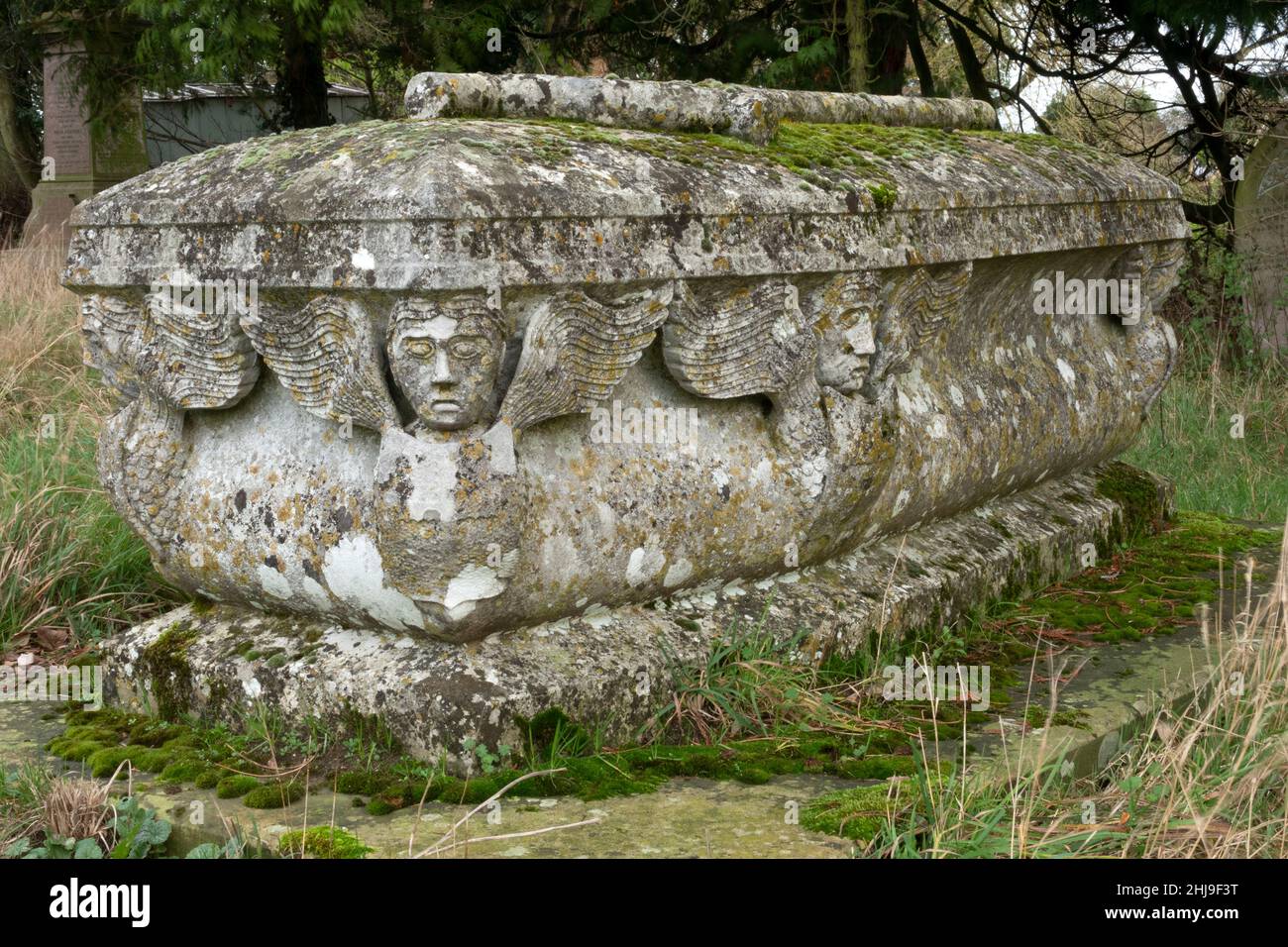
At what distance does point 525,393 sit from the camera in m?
3.02

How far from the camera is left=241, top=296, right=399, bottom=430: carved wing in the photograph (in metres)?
2.97

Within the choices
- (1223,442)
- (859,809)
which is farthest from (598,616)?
(1223,442)

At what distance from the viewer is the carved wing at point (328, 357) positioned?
2.97 meters

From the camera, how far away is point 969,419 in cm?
430

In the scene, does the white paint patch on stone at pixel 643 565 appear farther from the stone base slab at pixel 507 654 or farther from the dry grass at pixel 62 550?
the dry grass at pixel 62 550

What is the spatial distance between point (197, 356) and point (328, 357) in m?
0.44

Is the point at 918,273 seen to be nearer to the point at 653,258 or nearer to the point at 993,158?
the point at 993,158

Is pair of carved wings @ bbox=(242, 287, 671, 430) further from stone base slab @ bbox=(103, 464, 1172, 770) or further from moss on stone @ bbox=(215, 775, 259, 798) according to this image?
moss on stone @ bbox=(215, 775, 259, 798)

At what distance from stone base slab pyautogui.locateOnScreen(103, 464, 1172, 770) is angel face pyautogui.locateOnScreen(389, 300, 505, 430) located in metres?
0.54

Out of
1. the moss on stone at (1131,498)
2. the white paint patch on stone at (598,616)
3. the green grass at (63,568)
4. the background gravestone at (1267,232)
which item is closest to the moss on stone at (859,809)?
the white paint patch on stone at (598,616)

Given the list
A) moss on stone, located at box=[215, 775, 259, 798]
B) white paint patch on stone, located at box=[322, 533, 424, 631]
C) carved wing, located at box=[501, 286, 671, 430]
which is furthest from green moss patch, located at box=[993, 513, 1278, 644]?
moss on stone, located at box=[215, 775, 259, 798]

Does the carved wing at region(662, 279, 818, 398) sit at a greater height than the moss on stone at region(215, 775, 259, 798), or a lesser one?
greater

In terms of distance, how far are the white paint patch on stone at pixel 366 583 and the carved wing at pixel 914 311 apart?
1477 millimetres

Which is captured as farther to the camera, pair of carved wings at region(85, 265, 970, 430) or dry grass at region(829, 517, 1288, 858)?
pair of carved wings at region(85, 265, 970, 430)
